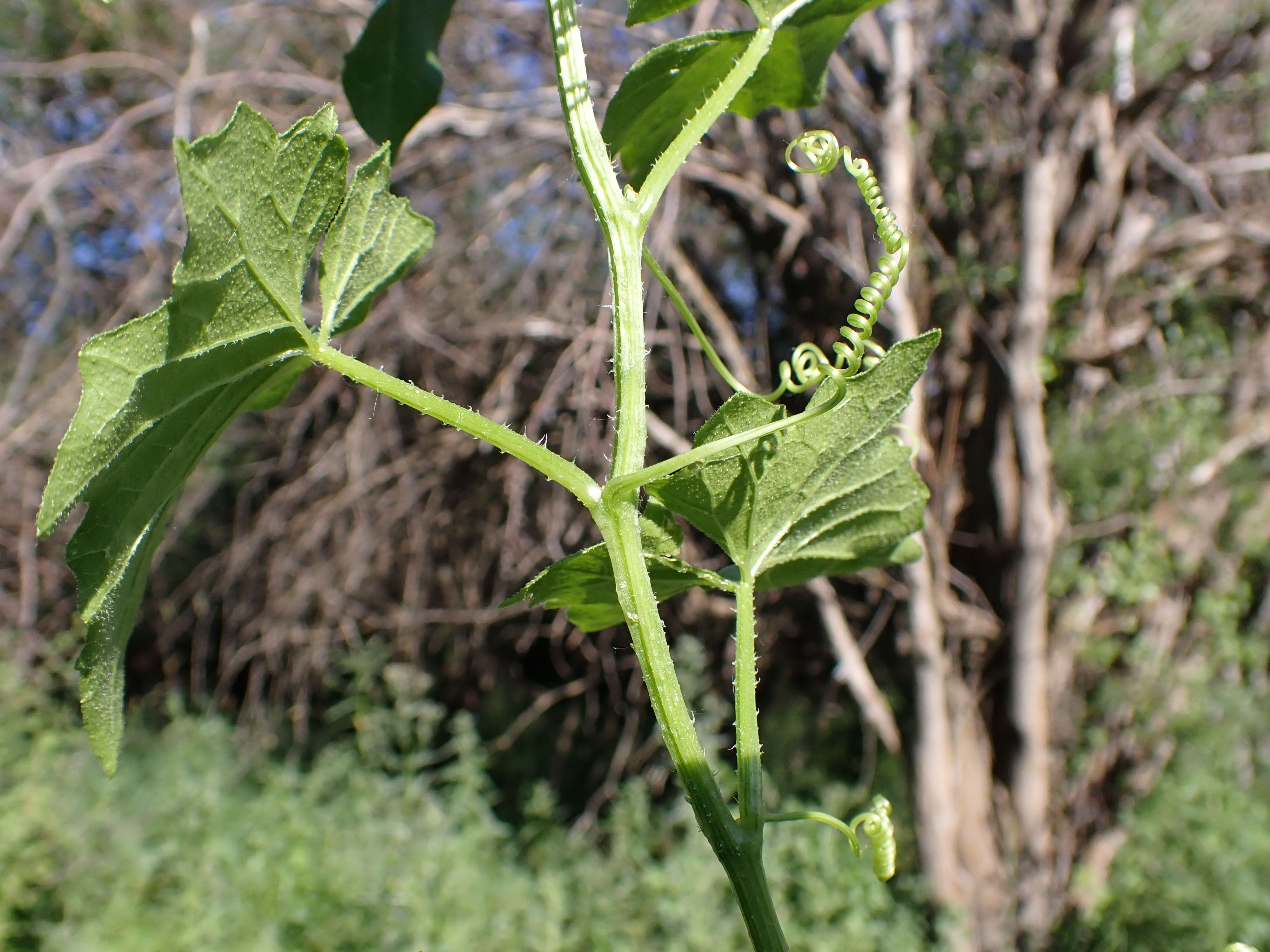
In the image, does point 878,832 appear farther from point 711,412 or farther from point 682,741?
point 711,412

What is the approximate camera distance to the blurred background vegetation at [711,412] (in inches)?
92.3

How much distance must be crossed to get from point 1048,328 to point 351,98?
240 cm

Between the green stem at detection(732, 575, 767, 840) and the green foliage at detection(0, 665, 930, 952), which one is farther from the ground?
the green stem at detection(732, 575, 767, 840)

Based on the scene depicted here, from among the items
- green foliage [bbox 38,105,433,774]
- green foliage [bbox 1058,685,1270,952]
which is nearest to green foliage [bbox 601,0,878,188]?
green foliage [bbox 38,105,433,774]

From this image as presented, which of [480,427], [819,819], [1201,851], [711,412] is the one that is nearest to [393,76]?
[480,427]

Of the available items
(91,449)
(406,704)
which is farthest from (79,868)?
(91,449)

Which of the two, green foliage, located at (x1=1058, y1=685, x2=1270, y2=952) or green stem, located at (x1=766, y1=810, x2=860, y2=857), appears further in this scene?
green foliage, located at (x1=1058, y1=685, x2=1270, y2=952)

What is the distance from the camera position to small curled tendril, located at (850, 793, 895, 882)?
34cm

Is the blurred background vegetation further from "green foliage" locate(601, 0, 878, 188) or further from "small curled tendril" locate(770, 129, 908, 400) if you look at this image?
"small curled tendril" locate(770, 129, 908, 400)

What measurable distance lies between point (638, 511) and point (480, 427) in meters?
0.06

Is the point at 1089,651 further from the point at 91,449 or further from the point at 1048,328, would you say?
the point at 91,449

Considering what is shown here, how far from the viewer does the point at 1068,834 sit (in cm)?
257

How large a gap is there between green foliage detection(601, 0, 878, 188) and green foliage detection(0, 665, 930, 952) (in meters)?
2.13

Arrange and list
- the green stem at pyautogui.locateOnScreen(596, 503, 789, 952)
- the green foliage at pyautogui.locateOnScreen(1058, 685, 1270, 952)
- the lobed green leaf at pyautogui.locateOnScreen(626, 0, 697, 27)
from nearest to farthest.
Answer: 1. the green stem at pyautogui.locateOnScreen(596, 503, 789, 952)
2. the lobed green leaf at pyautogui.locateOnScreen(626, 0, 697, 27)
3. the green foliage at pyautogui.locateOnScreen(1058, 685, 1270, 952)
